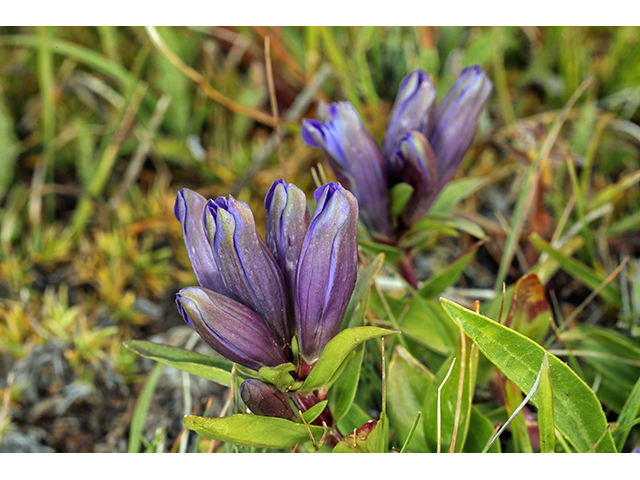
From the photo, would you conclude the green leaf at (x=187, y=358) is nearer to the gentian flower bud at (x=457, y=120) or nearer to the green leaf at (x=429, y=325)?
the green leaf at (x=429, y=325)

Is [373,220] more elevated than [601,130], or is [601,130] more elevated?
[601,130]

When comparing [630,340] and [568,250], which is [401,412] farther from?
[568,250]

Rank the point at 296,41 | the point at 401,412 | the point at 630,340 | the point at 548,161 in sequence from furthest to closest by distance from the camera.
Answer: the point at 296,41, the point at 548,161, the point at 630,340, the point at 401,412

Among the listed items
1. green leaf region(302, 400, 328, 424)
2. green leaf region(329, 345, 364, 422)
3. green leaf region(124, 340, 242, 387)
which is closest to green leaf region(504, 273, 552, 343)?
green leaf region(329, 345, 364, 422)

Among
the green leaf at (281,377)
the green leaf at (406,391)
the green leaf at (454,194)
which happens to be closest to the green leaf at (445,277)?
the green leaf at (454,194)

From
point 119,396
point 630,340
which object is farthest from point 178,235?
point 630,340

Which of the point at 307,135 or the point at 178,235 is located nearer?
the point at 307,135

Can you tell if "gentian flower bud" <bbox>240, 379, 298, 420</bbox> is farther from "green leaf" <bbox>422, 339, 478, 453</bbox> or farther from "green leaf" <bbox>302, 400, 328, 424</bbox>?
"green leaf" <bbox>422, 339, 478, 453</bbox>
